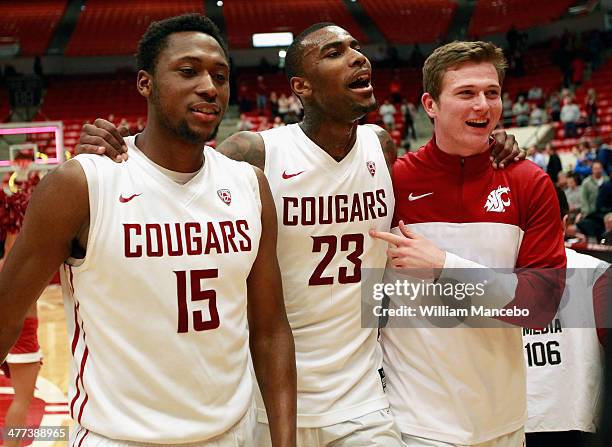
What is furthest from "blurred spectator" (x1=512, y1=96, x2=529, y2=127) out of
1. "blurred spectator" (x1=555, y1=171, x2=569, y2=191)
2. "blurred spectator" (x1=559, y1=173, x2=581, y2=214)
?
"blurred spectator" (x1=559, y1=173, x2=581, y2=214)

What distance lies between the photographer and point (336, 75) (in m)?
2.92

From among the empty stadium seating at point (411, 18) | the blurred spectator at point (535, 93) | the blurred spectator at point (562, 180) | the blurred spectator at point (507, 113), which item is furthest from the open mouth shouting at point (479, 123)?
the empty stadium seating at point (411, 18)

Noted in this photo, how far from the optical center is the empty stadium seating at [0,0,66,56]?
25438 millimetres

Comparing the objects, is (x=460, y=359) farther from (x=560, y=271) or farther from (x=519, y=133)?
(x=519, y=133)

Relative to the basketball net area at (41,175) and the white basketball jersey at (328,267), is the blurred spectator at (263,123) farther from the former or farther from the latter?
the white basketball jersey at (328,267)

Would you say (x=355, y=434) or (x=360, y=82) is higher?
(x=360, y=82)

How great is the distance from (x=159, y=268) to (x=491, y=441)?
54.5 inches

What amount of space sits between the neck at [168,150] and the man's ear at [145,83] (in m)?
0.10

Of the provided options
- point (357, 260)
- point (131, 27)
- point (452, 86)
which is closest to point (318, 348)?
point (357, 260)

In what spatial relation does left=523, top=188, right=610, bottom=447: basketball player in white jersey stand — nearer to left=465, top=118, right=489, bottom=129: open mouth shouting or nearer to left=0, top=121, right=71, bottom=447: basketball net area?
left=465, top=118, right=489, bottom=129: open mouth shouting

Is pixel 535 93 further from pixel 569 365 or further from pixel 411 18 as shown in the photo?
pixel 569 365

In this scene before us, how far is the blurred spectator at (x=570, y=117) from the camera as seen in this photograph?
17812mm

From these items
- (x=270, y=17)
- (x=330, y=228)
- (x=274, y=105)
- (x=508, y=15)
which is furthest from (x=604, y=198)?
(x=270, y=17)

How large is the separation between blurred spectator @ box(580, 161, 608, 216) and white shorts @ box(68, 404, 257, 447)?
10452mm
